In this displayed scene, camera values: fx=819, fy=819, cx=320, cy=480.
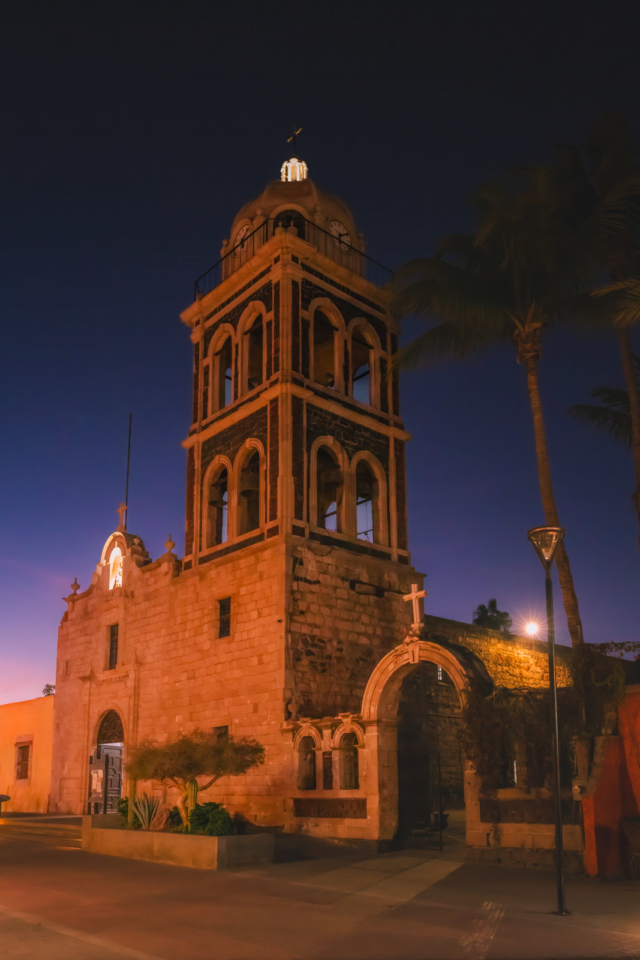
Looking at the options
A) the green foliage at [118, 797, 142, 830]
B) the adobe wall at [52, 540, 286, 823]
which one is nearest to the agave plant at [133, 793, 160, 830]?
the green foliage at [118, 797, 142, 830]

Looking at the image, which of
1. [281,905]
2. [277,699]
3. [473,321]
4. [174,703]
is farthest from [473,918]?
[174,703]

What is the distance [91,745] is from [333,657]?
10536 mm

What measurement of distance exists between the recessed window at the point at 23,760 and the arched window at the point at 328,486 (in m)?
15.7

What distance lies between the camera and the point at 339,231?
27.6m

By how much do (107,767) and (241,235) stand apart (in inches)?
714

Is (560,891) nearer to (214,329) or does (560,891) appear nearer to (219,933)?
(219,933)

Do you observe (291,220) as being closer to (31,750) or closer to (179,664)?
(179,664)

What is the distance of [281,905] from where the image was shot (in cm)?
1062

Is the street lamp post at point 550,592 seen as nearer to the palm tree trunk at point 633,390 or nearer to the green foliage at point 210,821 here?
the green foliage at point 210,821

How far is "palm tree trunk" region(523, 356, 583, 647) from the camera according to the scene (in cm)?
1803

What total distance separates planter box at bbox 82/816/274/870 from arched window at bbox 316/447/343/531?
9793mm

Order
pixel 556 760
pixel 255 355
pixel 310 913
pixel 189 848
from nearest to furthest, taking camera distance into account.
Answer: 1. pixel 310 913
2. pixel 556 760
3. pixel 189 848
4. pixel 255 355

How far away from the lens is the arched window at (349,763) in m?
18.5

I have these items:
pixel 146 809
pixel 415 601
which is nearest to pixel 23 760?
pixel 146 809
